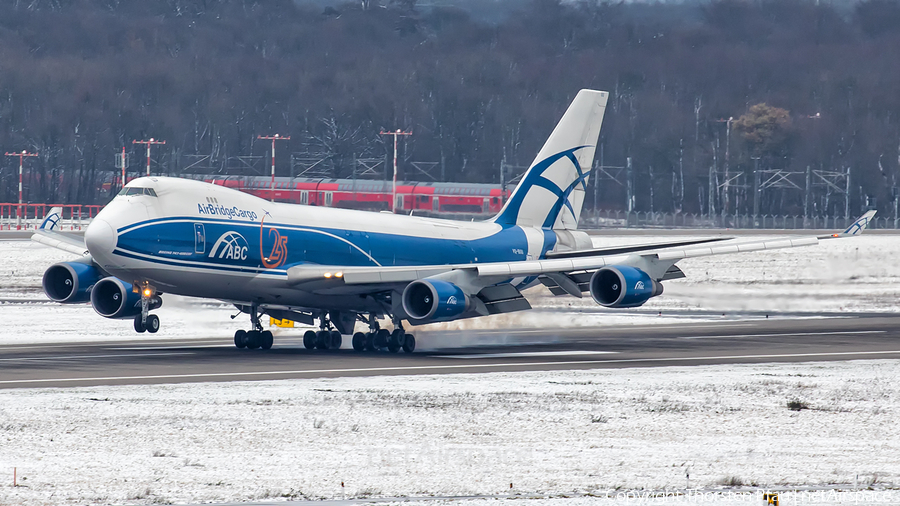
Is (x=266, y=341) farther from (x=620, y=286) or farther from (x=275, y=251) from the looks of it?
(x=620, y=286)

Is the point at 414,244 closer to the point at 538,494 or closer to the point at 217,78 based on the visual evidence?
the point at 538,494

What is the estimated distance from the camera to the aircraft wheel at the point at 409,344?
129 feet

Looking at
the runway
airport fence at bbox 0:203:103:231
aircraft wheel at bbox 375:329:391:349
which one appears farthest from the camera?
airport fence at bbox 0:203:103:231

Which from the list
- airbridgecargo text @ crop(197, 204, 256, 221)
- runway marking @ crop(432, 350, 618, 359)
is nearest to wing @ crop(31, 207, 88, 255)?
airbridgecargo text @ crop(197, 204, 256, 221)

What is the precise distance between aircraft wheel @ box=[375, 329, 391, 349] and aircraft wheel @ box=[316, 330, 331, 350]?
1977mm

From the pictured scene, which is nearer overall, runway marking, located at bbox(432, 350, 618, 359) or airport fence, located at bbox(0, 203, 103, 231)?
runway marking, located at bbox(432, 350, 618, 359)

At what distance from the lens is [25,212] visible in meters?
119

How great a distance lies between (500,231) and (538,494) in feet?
99.1

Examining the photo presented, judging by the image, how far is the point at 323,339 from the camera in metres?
40.8

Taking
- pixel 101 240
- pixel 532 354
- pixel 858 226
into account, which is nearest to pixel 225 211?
A: pixel 101 240

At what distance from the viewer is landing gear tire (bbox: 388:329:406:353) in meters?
39.0

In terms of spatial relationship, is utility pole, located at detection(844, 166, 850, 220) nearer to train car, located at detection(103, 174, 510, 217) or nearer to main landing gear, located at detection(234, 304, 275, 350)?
train car, located at detection(103, 174, 510, 217)

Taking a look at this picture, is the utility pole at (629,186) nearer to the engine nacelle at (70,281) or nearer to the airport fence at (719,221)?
the airport fence at (719,221)

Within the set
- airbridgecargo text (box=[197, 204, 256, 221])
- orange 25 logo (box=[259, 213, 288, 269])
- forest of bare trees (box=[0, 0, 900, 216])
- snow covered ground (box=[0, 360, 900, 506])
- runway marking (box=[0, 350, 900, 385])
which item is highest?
forest of bare trees (box=[0, 0, 900, 216])
